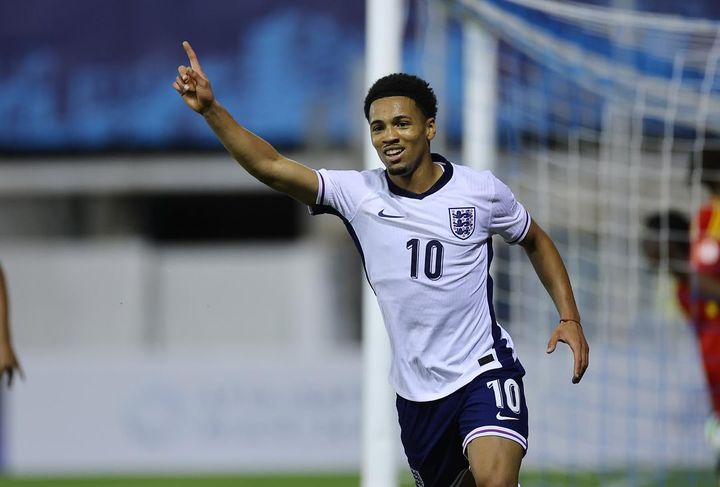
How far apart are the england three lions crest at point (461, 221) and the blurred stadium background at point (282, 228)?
9.42 ft

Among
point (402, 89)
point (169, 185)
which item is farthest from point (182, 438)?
point (402, 89)

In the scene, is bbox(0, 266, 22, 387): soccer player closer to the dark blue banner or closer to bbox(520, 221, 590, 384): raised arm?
bbox(520, 221, 590, 384): raised arm

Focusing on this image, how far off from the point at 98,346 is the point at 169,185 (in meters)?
3.22

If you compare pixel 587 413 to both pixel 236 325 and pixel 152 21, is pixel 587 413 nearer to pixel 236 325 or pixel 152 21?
pixel 236 325

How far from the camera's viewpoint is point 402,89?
15.6ft

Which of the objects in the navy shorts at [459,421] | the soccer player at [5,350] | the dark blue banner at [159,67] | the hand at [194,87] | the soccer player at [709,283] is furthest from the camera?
the dark blue banner at [159,67]

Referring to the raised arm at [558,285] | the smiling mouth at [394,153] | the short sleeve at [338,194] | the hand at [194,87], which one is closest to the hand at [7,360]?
the short sleeve at [338,194]

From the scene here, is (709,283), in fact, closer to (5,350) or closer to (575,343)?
(575,343)

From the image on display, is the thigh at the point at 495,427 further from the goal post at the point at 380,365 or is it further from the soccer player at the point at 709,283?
the soccer player at the point at 709,283

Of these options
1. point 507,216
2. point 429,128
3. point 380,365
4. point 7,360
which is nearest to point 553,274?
point 507,216

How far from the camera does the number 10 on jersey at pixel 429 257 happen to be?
4.76 m

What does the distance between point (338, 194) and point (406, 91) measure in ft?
1.46

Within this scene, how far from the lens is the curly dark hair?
4.77 metres

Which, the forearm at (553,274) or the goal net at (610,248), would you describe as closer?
the forearm at (553,274)
